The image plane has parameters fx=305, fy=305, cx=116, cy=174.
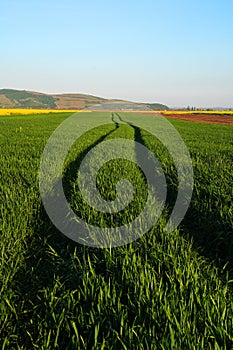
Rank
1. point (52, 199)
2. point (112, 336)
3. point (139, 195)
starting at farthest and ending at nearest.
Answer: point (52, 199) < point (139, 195) < point (112, 336)

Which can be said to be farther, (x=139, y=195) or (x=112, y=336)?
(x=139, y=195)

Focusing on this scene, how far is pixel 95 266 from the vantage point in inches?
118

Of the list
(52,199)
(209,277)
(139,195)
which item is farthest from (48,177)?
(209,277)

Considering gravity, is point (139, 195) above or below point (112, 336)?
above

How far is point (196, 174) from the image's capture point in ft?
22.8

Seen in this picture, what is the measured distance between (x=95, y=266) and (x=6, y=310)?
2.88ft

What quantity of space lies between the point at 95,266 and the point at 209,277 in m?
1.10

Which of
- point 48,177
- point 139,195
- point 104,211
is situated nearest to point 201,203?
point 139,195

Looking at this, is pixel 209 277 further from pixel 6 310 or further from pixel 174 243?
pixel 6 310

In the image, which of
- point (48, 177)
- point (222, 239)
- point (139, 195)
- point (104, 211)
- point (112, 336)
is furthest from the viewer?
point (48, 177)

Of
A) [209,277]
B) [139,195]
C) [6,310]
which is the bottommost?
[6,310]

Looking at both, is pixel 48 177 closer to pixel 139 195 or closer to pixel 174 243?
pixel 139 195

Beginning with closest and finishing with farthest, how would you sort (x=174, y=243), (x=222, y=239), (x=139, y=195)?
(x=174, y=243)
(x=222, y=239)
(x=139, y=195)

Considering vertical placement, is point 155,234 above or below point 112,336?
above
